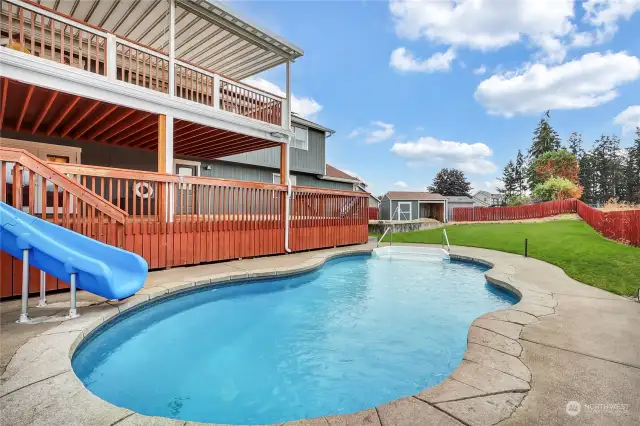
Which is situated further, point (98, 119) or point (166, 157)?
point (98, 119)

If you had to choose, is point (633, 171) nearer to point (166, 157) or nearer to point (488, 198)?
point (488, 198)

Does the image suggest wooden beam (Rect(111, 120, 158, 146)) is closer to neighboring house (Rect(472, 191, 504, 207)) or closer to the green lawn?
the green lawn

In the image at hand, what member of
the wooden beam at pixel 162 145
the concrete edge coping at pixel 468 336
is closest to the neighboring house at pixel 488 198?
the concrete edge coping at pixel 468 336

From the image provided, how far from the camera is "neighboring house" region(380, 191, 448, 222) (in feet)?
104

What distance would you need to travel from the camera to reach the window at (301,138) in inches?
629

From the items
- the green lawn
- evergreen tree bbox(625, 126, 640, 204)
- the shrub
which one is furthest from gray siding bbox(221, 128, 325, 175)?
evergreen tree bbox(625, 126, 640, 204)

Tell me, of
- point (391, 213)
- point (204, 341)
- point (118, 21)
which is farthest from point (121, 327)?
point (391, 213)

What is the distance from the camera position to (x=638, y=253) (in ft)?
23.2

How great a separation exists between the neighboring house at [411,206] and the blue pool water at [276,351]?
26.5 m

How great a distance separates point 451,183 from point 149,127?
160ft

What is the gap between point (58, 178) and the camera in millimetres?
4133

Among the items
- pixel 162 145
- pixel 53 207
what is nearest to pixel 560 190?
pixel 162 145

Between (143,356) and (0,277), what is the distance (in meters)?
2.38

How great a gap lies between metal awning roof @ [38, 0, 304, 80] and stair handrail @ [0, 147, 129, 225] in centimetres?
A: 432
